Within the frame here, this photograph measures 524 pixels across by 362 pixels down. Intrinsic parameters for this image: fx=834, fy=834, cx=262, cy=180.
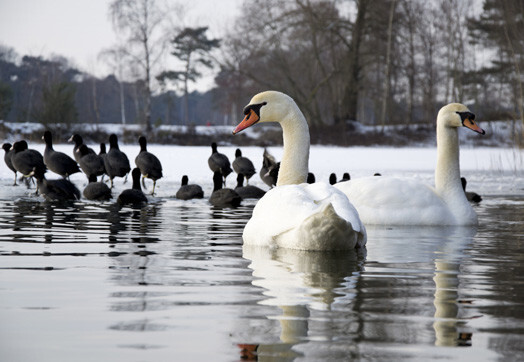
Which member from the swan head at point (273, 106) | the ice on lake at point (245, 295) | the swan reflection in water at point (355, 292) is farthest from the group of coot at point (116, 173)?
the swan reflection in water at point (355, 292)

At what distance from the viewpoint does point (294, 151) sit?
748cm

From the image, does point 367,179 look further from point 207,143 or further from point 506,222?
point 207,143

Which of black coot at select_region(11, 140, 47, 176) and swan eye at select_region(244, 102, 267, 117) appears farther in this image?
black coot at select_region(11, 140, 47, 176)

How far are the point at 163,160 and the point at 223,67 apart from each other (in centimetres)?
1601

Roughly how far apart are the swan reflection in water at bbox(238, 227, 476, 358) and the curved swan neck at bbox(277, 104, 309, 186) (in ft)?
2.91

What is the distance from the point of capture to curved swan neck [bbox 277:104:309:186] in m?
7.41

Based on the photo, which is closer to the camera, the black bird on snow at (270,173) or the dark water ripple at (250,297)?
the dark water ripple at (250,297)

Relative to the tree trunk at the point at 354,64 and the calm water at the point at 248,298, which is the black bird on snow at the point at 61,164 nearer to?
the calm water at the point at 248,298

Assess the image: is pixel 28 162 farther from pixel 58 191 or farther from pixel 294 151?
pixel 294 151

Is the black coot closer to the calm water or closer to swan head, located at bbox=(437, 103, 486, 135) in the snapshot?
the calm water

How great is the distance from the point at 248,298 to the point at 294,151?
3559mm

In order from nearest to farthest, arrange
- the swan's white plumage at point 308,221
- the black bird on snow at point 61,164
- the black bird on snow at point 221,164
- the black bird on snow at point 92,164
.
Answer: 1. the swan's white plumage at point 308,221
2. the black bird on snow at point 92,164
3. the black bird on snow at point 61,164
4. the black bird on snow at point 221,164

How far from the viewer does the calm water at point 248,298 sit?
9.79 feet

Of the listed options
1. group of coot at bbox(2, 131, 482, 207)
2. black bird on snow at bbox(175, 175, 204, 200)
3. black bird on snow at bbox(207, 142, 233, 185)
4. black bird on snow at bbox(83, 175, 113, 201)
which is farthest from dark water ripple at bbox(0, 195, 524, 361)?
black bird on snow at bbox(207, 142, 233, 185)
